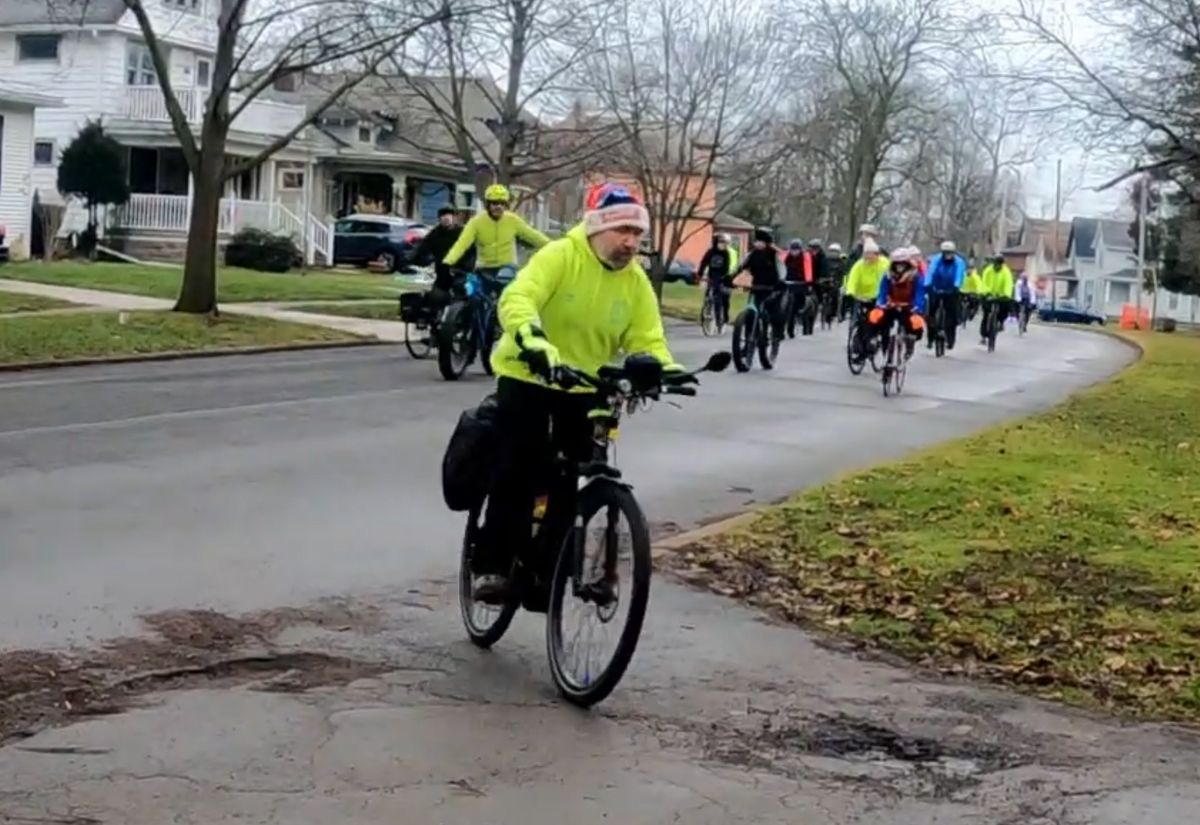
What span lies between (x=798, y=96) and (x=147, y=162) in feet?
68.9

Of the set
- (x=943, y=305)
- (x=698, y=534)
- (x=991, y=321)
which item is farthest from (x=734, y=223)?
(x=698, y=534)

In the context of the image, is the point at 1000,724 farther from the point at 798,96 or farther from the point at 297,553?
the point at 798,96

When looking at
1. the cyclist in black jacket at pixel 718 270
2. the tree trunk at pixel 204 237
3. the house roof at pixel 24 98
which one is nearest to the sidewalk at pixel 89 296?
the tree trunk at pixel 204 237

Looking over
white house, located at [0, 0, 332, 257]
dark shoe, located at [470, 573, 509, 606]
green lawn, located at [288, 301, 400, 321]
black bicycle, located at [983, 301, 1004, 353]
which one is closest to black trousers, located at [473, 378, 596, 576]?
dark shoe, located at [470, 573, 509, 606]

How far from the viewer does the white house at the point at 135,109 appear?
51.1 meters

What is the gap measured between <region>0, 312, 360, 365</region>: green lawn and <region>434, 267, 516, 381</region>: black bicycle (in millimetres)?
4301

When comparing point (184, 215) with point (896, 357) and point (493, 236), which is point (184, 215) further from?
point (493, 236)

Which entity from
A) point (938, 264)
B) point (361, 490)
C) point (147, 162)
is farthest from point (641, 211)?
point (147, 162)

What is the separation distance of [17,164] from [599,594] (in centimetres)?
4187

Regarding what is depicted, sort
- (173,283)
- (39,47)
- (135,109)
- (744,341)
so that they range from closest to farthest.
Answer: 1. (744,341)
2. (173,283)
3. (39,47)
4. (135,109)

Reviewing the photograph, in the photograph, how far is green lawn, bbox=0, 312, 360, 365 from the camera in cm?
2133

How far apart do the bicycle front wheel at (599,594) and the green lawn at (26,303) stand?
2035cm

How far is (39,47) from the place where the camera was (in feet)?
173

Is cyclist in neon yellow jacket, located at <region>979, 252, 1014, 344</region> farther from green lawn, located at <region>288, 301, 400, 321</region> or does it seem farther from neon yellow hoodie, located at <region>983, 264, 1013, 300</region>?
green lawn, located at <region>288, 301, 400, 321</region>
